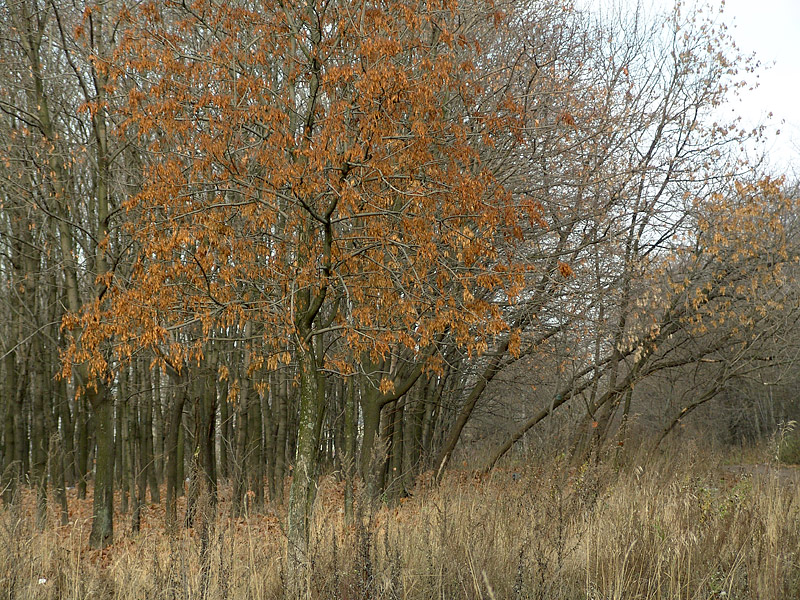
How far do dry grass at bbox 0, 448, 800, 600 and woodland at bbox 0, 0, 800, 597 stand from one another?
1.13ft

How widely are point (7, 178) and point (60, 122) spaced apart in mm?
4759

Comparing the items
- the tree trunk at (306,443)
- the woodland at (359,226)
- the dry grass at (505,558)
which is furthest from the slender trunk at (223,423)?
the dry grass at (505,558)

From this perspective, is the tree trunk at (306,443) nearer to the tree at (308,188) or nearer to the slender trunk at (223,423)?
the tree at (308,188)

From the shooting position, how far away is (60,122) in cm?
1420

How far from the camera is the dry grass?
4.01m

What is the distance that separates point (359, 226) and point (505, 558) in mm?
5605

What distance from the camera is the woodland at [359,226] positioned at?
255 inches

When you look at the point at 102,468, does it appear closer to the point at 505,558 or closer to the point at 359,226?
the point at 359,226

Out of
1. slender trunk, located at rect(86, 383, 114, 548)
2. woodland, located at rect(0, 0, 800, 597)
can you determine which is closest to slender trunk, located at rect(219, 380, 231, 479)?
woodland, located at rect(0, 0, 800, 597)

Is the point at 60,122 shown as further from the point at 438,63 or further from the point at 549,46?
the point at 438,63

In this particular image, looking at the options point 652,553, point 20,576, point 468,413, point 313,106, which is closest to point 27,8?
point 313,106

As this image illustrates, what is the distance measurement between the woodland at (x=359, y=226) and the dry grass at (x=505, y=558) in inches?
13.5

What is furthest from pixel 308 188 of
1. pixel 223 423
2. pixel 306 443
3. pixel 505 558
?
pixel 223 423

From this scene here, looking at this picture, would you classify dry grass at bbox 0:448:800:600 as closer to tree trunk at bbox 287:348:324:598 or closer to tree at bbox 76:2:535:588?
tree trunk at bbox 287:348:324:598
